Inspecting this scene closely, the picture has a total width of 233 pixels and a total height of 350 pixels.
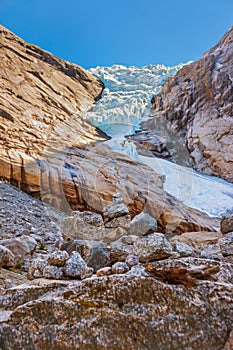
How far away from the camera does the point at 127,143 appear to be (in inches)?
957

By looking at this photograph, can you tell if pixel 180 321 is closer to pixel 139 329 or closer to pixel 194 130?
pixel 139 329

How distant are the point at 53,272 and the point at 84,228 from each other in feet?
13.3

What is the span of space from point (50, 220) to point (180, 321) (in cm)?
804

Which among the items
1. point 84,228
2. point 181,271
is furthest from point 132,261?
point 84,228

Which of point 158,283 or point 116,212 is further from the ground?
point 158,283

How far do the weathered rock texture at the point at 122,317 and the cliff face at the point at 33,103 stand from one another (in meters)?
11.9

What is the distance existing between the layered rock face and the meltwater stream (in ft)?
6.11

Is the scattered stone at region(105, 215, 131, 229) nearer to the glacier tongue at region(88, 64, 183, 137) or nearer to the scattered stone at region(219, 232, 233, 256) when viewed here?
the scattered stone at region(219, 232, 233, 256)

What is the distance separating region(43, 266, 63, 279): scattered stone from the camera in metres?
2.84

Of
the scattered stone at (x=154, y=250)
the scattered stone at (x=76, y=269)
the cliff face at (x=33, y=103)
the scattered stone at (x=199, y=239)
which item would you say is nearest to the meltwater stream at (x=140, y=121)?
the cliff face at (x=33, y=103)

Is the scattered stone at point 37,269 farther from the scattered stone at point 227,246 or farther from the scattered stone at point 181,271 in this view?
the scattered stone at point 227,246

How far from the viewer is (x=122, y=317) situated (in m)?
1.79

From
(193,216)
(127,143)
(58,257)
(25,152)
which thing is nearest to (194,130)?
(127,143)

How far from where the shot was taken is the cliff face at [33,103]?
49.4 feet
